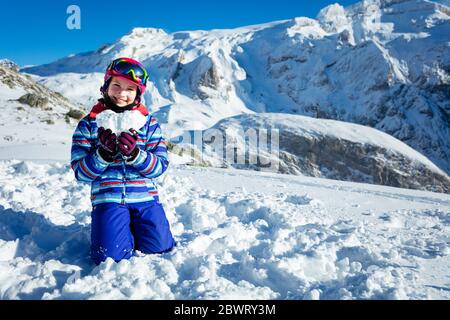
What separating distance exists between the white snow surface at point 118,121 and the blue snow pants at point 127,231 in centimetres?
69

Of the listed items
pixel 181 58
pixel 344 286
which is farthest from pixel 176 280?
pixel 181 58

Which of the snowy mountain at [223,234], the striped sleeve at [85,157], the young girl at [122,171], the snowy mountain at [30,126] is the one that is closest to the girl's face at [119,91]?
the young girl at [122,171]

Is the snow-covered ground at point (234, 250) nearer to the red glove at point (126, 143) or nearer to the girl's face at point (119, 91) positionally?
the red glove at point (126, 143)

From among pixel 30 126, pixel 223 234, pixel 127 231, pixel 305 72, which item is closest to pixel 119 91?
pixel 127 231

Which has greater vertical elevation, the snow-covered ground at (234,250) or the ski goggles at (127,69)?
the ski goggles at (127,69)

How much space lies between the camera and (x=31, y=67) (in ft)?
327

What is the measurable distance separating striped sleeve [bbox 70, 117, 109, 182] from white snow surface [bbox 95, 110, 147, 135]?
161 millimetres

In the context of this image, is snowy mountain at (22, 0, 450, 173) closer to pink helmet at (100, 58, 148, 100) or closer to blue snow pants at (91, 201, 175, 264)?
pink helmet at (100, 58, 148, 100)

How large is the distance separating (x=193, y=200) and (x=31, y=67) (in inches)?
4396

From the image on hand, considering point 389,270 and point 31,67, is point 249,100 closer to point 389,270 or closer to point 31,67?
point 31,67

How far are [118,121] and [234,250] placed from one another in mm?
1573

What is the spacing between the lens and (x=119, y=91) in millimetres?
3359

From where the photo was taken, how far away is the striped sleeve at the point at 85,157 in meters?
3.15

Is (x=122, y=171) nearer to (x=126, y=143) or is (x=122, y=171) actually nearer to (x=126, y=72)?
(x=126, y=143)
